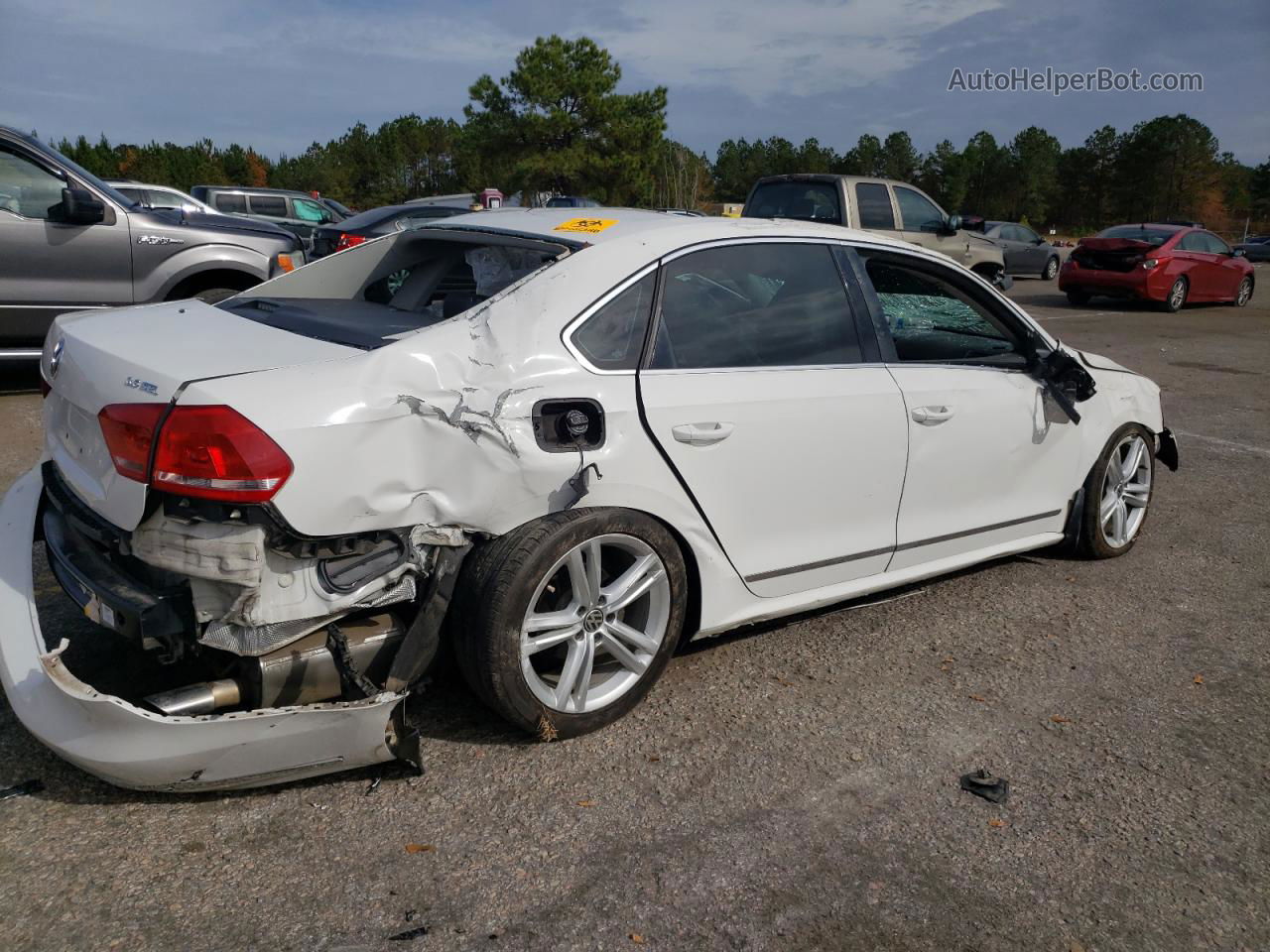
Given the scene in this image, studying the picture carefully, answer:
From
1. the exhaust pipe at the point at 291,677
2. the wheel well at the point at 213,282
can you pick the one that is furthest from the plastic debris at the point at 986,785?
the wheel well at the point at 213,282

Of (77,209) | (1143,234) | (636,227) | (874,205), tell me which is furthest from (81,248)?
(1143,234)

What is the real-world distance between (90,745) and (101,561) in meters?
0.57

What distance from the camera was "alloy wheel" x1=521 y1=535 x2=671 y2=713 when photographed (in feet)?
10.2

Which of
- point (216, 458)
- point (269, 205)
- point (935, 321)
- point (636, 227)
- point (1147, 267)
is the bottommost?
point (1147, 267)

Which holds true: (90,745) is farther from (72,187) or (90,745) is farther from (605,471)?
(72,187)

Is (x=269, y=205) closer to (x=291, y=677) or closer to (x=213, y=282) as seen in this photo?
(x=213, y=282)

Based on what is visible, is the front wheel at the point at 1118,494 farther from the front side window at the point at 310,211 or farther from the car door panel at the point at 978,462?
the front side window at the point at 310,211

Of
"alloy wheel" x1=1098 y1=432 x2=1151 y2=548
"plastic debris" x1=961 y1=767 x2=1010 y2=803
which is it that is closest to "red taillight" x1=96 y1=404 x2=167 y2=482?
"plastic debris" x1=961 y1=767 x2=1010 y2=803

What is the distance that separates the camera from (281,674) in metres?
2.77

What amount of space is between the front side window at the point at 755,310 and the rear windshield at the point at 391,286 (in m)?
0.46

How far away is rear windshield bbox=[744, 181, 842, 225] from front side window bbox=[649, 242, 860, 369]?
306 inches

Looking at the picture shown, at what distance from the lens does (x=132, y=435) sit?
2699 millimetres

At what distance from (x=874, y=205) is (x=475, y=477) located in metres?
9.75

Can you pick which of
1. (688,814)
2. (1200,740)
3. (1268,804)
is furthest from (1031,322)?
(688,814)
